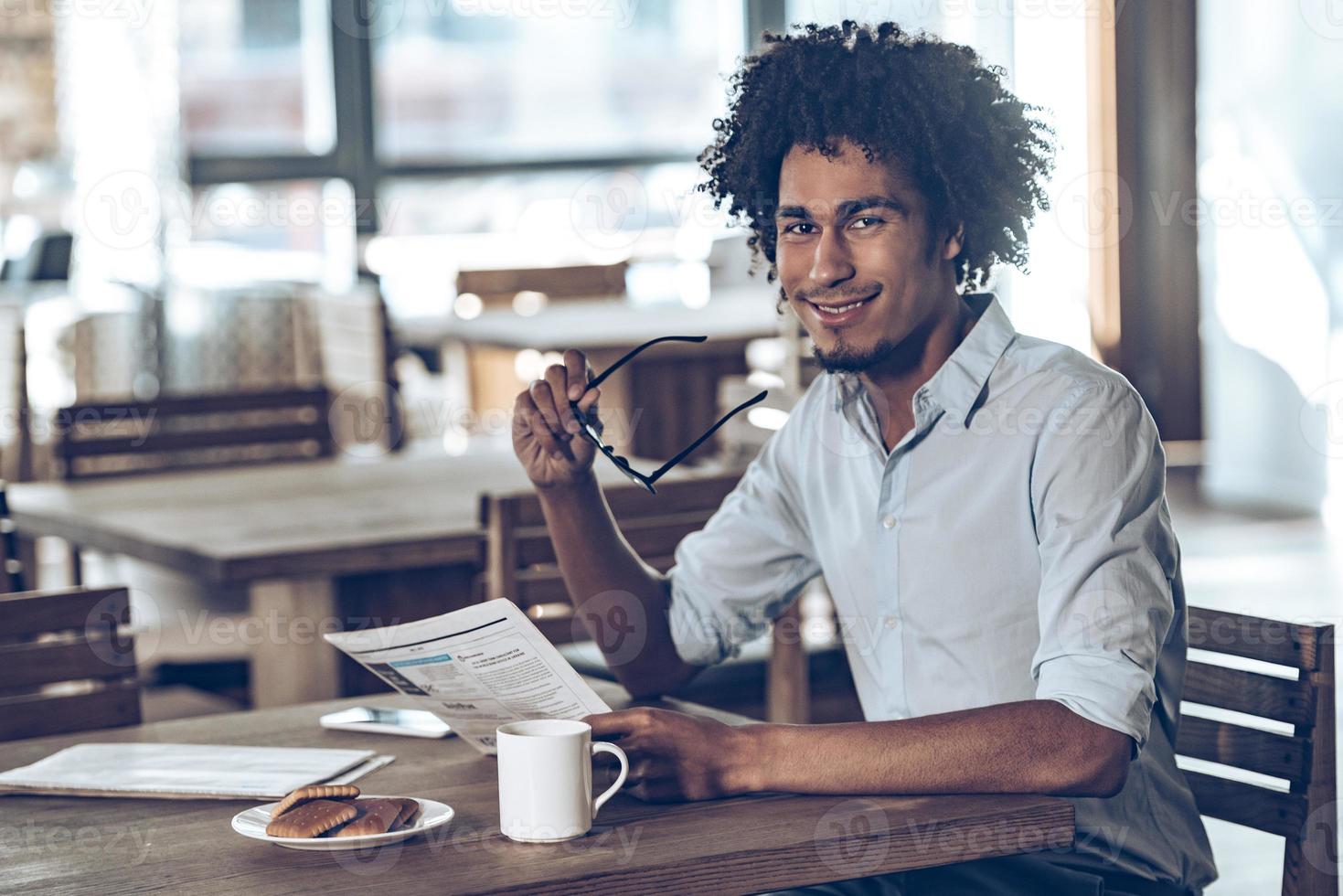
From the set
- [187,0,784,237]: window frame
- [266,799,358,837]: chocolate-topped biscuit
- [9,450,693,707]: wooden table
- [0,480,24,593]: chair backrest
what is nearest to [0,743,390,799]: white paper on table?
[266,799,358,837]: chocolate-topped biscuit

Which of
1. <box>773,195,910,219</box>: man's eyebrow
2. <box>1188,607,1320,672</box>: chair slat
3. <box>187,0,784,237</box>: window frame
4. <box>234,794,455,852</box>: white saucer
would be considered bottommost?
<box>234,794,455,852</box>: white saucer

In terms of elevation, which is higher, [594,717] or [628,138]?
[628,138]

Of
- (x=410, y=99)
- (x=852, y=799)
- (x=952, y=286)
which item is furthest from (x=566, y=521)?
(x=410, y=99)

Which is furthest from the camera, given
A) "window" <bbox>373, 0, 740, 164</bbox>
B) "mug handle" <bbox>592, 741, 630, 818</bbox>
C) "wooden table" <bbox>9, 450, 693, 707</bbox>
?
"window" <bbox>373, 0, 740, 164</bbox>

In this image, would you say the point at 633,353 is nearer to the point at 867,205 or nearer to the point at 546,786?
the point at 867,205

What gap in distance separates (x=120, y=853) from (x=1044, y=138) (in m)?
1.15

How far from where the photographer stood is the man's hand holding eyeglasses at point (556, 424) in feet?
5.64

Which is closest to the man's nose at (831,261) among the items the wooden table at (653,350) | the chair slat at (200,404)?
the chair slat at (200,404)

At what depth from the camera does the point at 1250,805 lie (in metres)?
1.60

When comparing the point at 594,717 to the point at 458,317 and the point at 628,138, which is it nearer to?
the point at 458,317

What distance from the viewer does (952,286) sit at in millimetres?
1752

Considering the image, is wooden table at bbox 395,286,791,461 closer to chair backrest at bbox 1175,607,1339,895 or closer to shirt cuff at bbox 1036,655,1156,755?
chair backrest at bbox 1175,607,1339,895

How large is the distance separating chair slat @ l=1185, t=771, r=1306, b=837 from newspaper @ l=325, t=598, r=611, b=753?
62 centimetres

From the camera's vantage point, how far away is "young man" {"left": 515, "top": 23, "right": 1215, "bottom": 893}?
138 cm
